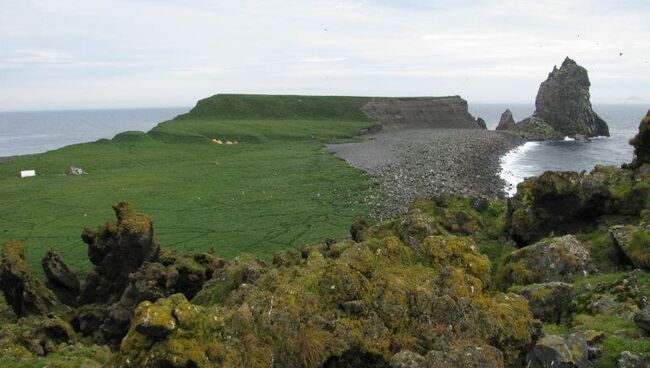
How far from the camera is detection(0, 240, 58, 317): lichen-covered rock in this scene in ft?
79.3

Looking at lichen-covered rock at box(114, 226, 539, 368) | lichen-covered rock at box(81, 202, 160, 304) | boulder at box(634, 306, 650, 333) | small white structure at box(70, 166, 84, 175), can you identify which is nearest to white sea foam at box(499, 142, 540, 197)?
lichen-covered rock at box(81, 202, 160, 304)

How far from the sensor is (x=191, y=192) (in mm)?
55094

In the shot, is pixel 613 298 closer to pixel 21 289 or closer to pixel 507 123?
pixel 21 289

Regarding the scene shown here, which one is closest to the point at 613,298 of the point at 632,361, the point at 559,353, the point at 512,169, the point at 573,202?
the point at 632,361

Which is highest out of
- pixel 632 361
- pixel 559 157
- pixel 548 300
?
pixel 632 361

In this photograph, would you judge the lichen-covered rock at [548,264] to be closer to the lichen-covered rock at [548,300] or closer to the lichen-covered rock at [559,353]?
the lichen-covered rock at [548,300]

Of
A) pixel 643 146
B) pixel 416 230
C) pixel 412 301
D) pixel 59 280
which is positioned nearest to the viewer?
pixel 412 301

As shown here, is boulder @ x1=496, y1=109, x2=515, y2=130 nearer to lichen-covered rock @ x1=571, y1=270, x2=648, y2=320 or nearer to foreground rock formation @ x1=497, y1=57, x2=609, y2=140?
foreground rock formation @ x1=497, y1=57, x2=609, y2=140

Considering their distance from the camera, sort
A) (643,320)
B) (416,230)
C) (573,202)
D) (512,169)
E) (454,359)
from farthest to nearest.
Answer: (512,169) < (573,202) < (416,230) < (643,320) < (454,359)

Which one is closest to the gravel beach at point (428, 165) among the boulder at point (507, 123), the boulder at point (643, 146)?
the boulder at point (643, 146)

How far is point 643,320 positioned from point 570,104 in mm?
151000

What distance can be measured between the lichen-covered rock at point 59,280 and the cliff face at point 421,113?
131 meters

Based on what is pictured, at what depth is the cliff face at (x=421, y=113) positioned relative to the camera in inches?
6255

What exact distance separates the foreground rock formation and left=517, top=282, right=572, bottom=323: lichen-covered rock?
135m
